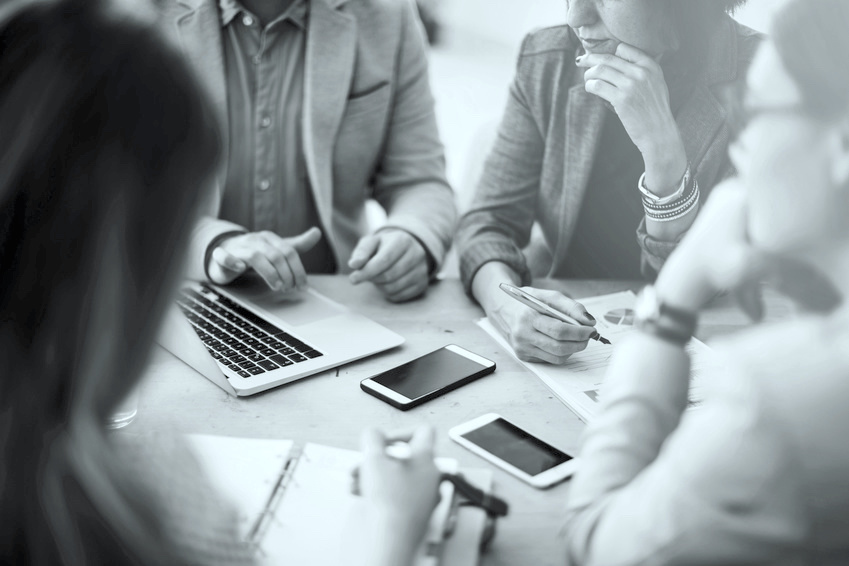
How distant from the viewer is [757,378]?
395mm

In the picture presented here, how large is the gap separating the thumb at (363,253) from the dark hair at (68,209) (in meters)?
0.54

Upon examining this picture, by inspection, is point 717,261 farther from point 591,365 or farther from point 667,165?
point 591,365

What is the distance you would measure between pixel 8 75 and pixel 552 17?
0.69 m

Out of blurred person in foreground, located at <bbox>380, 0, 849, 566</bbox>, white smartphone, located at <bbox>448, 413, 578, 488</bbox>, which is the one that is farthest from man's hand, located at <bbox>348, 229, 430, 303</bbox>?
blurred person in foreground, located at <bbox>380, 0, 849, 566</bbox>

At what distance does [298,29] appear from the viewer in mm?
1307

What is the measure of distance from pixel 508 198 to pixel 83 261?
0.73 metres

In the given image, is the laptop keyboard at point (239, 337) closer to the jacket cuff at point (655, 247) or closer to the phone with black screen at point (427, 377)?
the phone with black screen at point (427, 377)

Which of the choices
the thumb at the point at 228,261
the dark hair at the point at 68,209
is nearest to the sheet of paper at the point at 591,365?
the thumb at the point at 228,261

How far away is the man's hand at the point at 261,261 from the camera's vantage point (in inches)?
40.7

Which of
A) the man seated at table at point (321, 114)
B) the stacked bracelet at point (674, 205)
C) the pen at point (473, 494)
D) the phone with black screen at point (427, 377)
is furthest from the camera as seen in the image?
the man seated at table at point (321, 114)

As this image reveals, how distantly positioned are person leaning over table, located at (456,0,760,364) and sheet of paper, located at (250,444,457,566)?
0.30 metres

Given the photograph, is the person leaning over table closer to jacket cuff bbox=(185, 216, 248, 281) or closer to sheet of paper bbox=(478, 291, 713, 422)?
sheet of paper bbox=(478, 291, 713, 422)

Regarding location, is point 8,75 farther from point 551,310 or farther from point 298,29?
point 298,29

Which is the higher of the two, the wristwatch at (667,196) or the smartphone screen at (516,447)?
the wristwatch at (667,196)
